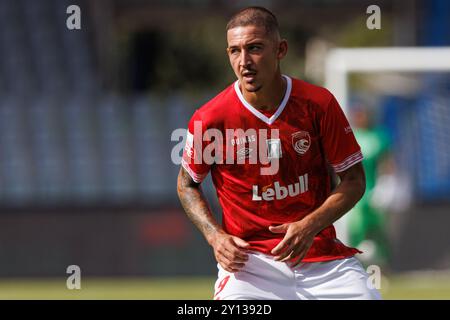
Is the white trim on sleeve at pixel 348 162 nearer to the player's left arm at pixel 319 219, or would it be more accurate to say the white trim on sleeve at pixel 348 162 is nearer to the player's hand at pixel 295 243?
the player's left arm at pixel 319 219

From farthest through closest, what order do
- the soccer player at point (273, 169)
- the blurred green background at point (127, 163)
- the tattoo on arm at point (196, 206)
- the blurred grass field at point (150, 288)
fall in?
1. the blurred green background at point (127, 163)
2. the blurred grass field at point (150, 288)
3. the tattoo on arm at point (196, 206)
4. the soccer player at point (273, 169)

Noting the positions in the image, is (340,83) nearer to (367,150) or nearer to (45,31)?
(367,150)

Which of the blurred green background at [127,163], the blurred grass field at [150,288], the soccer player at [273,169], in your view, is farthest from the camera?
A: the blurred green background at [127,163]

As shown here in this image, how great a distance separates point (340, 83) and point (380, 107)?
6.71m

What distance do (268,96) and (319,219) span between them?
74 cm

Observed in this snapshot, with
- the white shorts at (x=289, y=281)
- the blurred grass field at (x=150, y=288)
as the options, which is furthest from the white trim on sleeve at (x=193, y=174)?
the blurred grass field at (x=150, y=288)

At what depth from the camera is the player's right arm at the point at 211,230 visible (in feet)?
18.9

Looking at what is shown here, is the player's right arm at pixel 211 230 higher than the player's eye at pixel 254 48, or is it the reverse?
the player's eye at pixel 254 48

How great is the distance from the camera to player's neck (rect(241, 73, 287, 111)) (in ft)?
19.7

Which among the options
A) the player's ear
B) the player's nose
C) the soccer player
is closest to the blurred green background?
the soccer player

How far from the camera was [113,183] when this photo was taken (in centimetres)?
1748

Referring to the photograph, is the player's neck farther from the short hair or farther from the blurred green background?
the blurred green background

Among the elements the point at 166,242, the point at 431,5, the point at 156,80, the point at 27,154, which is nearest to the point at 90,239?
the point at 166,242

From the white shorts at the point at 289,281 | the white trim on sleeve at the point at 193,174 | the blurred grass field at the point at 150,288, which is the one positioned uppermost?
the white trim on sleeve at the point at 193,174
